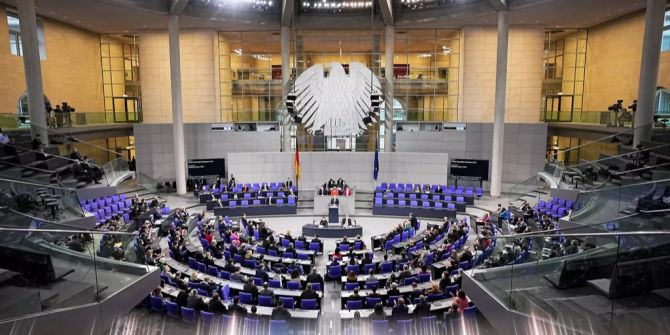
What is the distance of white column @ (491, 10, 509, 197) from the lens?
77.5 ft

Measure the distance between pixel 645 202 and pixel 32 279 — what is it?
1305cm

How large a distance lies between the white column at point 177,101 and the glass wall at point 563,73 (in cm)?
2509

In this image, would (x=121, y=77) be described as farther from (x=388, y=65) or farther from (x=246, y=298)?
(x=246, y=298)

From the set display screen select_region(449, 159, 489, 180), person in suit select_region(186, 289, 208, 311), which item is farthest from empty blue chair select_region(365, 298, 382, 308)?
display screen select_region(449, 159, 489, 180)

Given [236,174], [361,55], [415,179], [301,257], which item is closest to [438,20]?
[361,55]

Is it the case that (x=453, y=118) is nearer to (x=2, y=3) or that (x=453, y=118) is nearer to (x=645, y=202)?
(x=645, y=202)

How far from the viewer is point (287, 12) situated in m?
26.6

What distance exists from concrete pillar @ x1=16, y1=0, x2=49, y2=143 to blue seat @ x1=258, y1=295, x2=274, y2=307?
48.4 ft

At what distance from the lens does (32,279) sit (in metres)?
5.69

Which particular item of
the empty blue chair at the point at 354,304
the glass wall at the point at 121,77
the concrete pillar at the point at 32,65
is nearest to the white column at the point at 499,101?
the empty blue chair at the point at 354,304

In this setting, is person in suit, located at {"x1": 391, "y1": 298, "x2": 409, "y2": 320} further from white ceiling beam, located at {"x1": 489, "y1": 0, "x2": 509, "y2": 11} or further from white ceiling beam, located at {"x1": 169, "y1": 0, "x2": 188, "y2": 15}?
white ceiling beam, located at {"x1": 169, "y1": 0, "x2": 188, "y2": 15}

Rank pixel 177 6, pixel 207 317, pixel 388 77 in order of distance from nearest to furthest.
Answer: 1. pixel 207 317
2. pixel 177 6
3. pixel 388 77

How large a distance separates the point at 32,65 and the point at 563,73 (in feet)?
109

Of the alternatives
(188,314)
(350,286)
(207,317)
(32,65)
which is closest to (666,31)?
(350,286)
